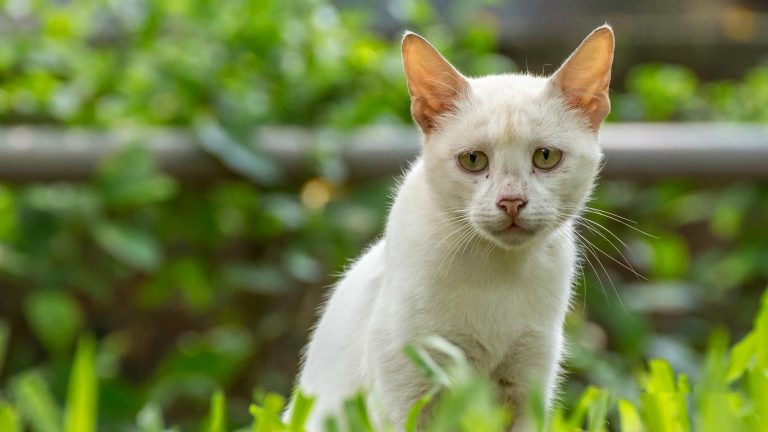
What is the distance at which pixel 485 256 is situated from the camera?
2186mm

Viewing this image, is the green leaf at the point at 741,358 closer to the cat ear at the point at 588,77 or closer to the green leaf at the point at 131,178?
the cat ear at the point at 588,77

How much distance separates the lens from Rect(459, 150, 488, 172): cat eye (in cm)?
213

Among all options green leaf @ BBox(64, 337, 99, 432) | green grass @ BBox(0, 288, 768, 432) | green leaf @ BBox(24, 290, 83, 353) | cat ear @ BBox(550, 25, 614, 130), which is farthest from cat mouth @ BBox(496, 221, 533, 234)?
green leaf @ BBox(24, 290, 83, 353)

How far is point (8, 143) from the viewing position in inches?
152

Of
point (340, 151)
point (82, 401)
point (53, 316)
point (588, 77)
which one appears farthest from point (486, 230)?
point (53, 316)

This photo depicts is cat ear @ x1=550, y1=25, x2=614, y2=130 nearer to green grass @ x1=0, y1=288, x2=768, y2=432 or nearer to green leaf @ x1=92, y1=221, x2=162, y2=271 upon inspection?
green grass @ x1=0, y1=288, x2=768, y2=432

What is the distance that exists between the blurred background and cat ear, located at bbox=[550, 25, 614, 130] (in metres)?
1.50

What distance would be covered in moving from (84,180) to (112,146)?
0.15 m

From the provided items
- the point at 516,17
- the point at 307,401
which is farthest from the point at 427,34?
the point at 307,401

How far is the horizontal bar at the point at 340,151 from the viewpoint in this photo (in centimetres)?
385

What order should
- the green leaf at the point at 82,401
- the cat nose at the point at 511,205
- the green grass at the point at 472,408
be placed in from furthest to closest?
1. the cat nose at the point at 511,205
2. the green leaf at the point at 82,401
3. the green grass at the point at 472,408

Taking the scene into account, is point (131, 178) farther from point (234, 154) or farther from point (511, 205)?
point (511, 205)

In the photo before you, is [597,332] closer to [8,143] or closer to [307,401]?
[8,143]

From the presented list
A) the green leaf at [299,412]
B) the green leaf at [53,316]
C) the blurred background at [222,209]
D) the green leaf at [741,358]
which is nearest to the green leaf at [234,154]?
the blurred background at [222,209]
